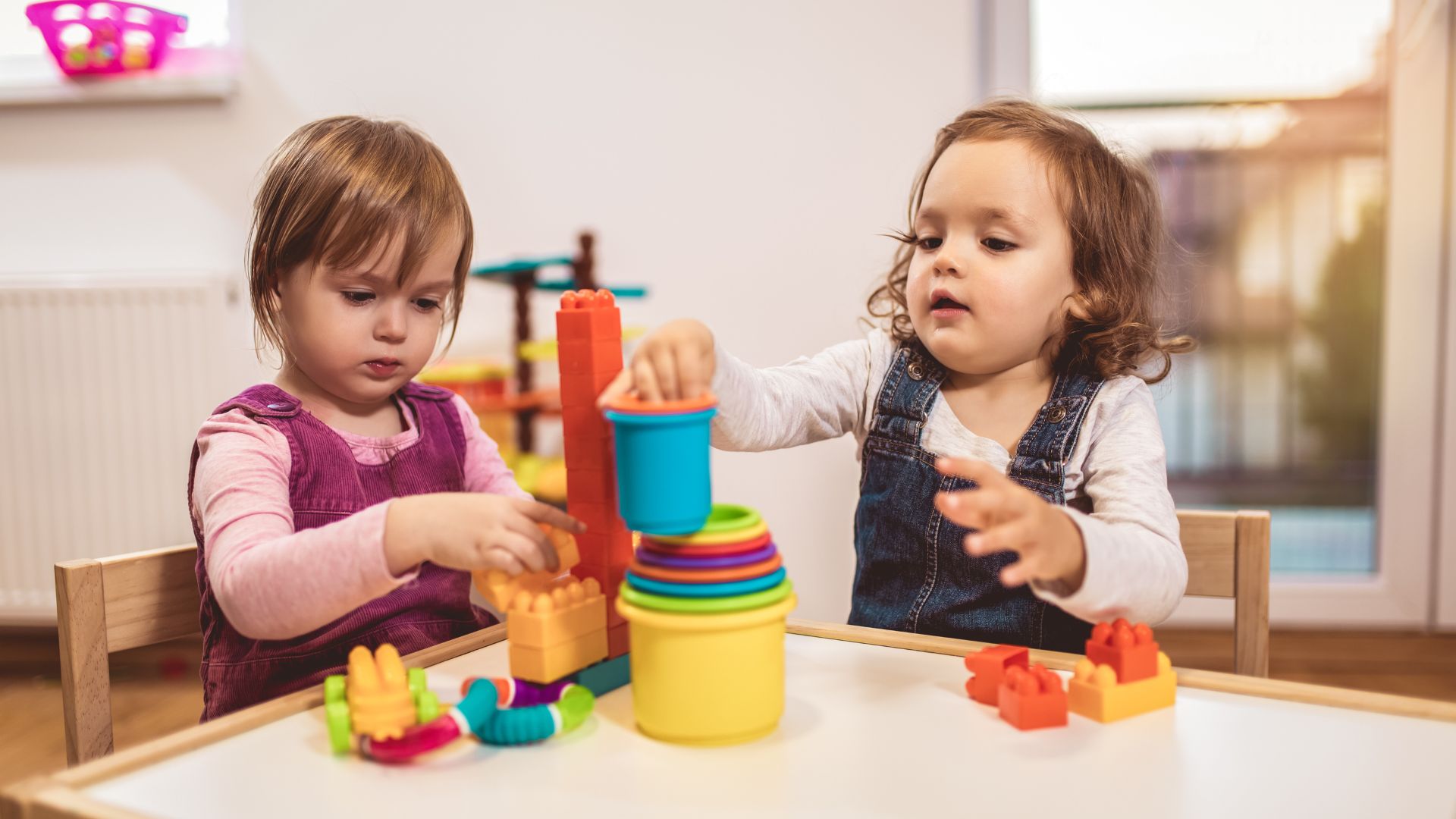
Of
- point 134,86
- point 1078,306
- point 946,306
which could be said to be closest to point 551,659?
point 946,306

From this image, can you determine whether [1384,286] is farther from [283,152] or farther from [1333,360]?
[283,152]

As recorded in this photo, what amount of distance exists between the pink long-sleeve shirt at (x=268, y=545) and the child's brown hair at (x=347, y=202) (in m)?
0.13

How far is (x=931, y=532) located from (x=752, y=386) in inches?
8.3

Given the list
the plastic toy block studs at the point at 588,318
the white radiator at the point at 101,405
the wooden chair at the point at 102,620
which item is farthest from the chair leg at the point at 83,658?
the white radiator at the point at 101,405

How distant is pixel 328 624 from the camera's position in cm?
79

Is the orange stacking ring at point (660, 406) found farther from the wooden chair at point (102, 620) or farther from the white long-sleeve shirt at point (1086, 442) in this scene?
the wooden chair at point (102, 620)

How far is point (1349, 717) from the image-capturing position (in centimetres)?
57

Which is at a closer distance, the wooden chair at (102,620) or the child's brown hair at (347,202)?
the wooden chair at (102,620)

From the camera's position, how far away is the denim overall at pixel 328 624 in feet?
2.61

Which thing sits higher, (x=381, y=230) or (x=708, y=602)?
(x=381, y=230)

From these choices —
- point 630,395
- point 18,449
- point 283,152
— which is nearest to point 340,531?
point 630,395

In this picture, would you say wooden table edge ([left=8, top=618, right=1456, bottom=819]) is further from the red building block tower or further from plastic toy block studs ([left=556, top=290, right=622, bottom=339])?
plastic toy block studs ([left=556, top=290, right=622, bottom=339])

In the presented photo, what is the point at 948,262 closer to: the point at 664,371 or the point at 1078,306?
the point at 1078,306

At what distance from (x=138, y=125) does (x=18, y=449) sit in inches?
26.5
